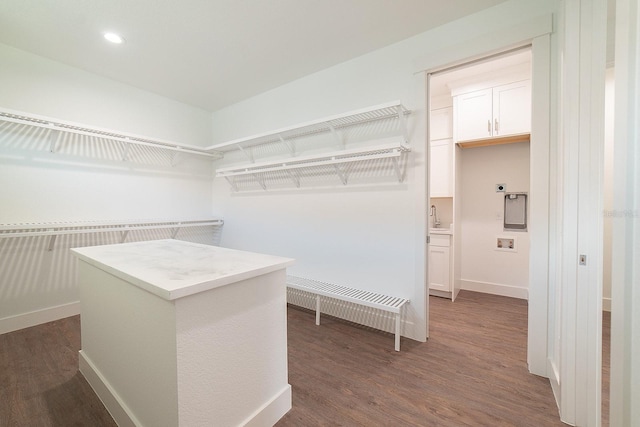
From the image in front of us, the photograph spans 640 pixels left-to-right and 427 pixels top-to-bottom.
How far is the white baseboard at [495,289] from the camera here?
3.21 meters

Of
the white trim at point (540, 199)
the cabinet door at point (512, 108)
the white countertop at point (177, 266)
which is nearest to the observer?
the white countertop at point (177, 266)

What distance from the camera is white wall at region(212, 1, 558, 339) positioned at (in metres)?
2.11

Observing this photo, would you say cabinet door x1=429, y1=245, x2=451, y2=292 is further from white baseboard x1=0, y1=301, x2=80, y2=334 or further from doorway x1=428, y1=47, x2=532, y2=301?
white baseboard x1=0, y1=301, x2=80, y2=334

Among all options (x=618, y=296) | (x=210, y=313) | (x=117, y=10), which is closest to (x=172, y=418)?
(x=210, y=313)

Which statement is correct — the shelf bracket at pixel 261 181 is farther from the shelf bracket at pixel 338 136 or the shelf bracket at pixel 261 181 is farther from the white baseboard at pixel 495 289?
the white baseboard at pixel 495 289

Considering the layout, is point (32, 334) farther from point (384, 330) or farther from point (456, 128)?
point (456, 128)

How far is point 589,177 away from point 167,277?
6.74 feet

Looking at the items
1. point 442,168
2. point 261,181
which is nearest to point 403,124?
point 442,168

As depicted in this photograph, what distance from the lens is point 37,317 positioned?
8.24ft

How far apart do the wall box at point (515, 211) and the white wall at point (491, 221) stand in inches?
1.9

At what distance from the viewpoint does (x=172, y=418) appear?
3.30ft

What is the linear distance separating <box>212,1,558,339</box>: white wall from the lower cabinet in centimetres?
124

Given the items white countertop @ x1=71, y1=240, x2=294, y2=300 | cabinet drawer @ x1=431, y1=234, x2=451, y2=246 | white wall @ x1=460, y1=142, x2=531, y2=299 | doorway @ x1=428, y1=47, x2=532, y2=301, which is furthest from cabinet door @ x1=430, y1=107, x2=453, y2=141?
white countertop @ x1=71, y1=240, x2=294, y2=300

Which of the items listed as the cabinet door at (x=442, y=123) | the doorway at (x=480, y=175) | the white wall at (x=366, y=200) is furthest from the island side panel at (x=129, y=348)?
the cabinet door at (x=442, y=123)
